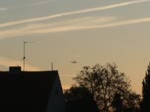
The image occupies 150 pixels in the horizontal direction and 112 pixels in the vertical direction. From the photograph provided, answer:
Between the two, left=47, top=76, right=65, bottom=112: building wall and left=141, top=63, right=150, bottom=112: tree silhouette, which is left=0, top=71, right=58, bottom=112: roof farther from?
left=141, top=63, right=150, bottom=112: tree silhouette

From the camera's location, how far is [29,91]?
67438 mm

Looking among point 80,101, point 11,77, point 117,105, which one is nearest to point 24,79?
point 11,77

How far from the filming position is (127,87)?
4323 inches

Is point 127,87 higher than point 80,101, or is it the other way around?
point 127,87

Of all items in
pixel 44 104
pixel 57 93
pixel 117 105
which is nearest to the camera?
pixel 44 104

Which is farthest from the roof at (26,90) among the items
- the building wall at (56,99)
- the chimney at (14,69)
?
the chimney at (14,69)

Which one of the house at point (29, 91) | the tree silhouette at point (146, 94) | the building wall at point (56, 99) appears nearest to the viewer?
the house at point (29, 91)

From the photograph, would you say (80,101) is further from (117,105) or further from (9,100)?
(117,105)

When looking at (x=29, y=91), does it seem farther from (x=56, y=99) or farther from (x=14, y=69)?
(x=14, y=69)

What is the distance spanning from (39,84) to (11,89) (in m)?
2.53

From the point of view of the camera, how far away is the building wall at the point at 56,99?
68562mm

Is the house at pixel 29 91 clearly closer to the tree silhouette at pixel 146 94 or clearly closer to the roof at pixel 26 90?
the roof at pixel 26 90

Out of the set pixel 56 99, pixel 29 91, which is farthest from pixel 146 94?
pixel 29 91

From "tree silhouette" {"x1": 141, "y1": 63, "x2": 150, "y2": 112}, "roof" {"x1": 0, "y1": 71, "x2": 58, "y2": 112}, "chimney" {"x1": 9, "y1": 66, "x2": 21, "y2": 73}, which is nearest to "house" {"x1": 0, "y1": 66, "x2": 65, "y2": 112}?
"roof" {"x1": 0, "y1": 71, "x2": 58, "y2": 112}
